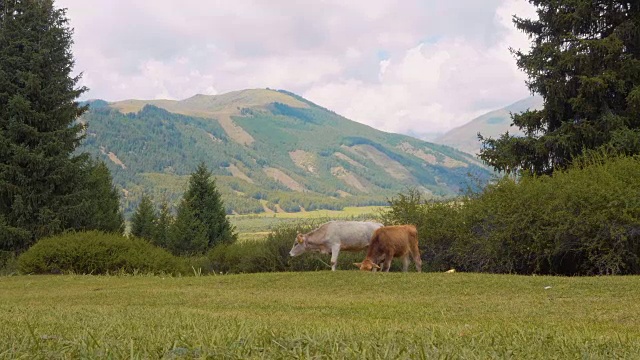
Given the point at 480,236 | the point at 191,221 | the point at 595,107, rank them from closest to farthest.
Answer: the point at 480,236 < the point at 595,107 < the point at 191,221

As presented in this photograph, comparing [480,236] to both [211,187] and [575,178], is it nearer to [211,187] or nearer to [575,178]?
[575,178]

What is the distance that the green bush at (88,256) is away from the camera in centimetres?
2275

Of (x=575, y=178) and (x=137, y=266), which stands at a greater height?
(x=575, y=178)

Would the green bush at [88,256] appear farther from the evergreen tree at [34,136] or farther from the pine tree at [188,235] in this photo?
the pine tree at [188,235]

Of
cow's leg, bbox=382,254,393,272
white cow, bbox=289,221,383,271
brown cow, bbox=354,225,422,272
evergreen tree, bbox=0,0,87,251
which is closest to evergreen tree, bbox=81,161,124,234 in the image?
evergreen tree, bbox=0,0,87,251

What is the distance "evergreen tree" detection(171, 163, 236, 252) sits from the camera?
174ft

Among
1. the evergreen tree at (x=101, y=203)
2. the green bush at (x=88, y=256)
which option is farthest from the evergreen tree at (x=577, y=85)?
the evergreen tree at (x=101, y=203)

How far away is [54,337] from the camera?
155 inches

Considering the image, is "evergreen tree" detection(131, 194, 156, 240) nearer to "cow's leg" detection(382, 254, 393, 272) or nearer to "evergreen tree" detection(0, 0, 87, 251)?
"evergreen tree" detection(0, 0, 87, 251)

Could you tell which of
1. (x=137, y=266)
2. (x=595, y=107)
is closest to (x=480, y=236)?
(x=595, y=107)

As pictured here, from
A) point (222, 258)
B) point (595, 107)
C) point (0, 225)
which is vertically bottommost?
point (222, 258)

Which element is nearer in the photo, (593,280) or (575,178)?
(593,280)

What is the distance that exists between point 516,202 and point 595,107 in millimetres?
9853

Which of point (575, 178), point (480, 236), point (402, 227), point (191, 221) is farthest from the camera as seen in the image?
point (191, 221)
